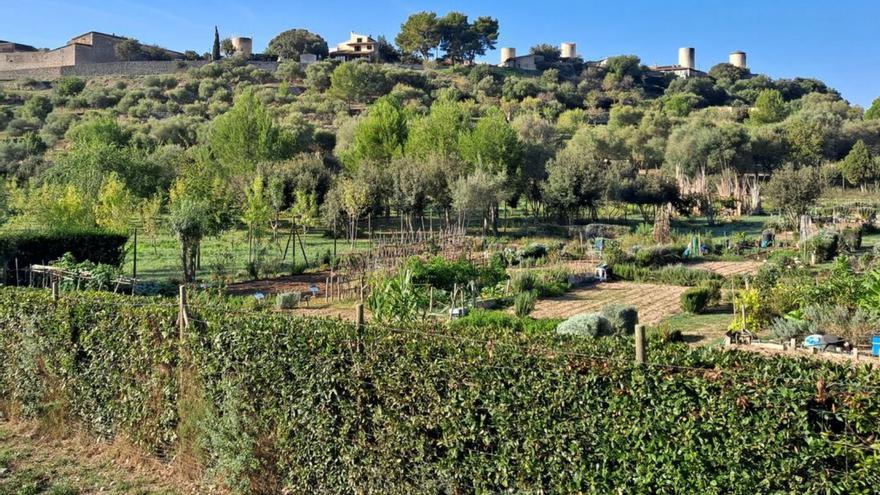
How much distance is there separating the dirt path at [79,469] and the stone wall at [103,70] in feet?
252

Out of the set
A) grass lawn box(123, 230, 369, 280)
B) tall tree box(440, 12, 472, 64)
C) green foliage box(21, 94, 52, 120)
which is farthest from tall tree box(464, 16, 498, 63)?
grass lawn box(123, 230, 369, 280)

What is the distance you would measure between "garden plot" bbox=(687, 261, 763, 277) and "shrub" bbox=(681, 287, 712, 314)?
4368mm

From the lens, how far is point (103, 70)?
75.4 meters

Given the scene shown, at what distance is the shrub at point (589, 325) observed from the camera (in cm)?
1020

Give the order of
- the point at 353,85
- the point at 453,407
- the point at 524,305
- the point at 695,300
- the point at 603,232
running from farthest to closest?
the point at 353,85
the point at 603,232
the point at 524,305
the point at 695,300
the point at 453,407

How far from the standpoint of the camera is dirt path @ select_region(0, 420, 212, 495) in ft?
18.9

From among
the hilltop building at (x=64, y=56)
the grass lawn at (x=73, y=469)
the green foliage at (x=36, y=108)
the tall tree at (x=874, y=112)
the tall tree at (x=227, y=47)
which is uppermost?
the tall tree at (x=227, y=47)

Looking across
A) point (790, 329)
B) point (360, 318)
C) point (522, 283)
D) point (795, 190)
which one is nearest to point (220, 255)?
point (522, 283)

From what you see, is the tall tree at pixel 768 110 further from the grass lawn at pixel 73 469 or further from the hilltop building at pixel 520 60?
the grass lawn at pixel 73 469

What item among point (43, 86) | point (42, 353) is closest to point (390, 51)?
point (43, 86)

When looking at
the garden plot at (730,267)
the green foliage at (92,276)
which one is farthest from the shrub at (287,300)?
the garden plot at (730,267)

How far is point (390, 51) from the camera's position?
99000 mm

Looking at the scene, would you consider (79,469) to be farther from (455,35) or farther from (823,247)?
(455,35)

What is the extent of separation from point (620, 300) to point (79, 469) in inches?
468
